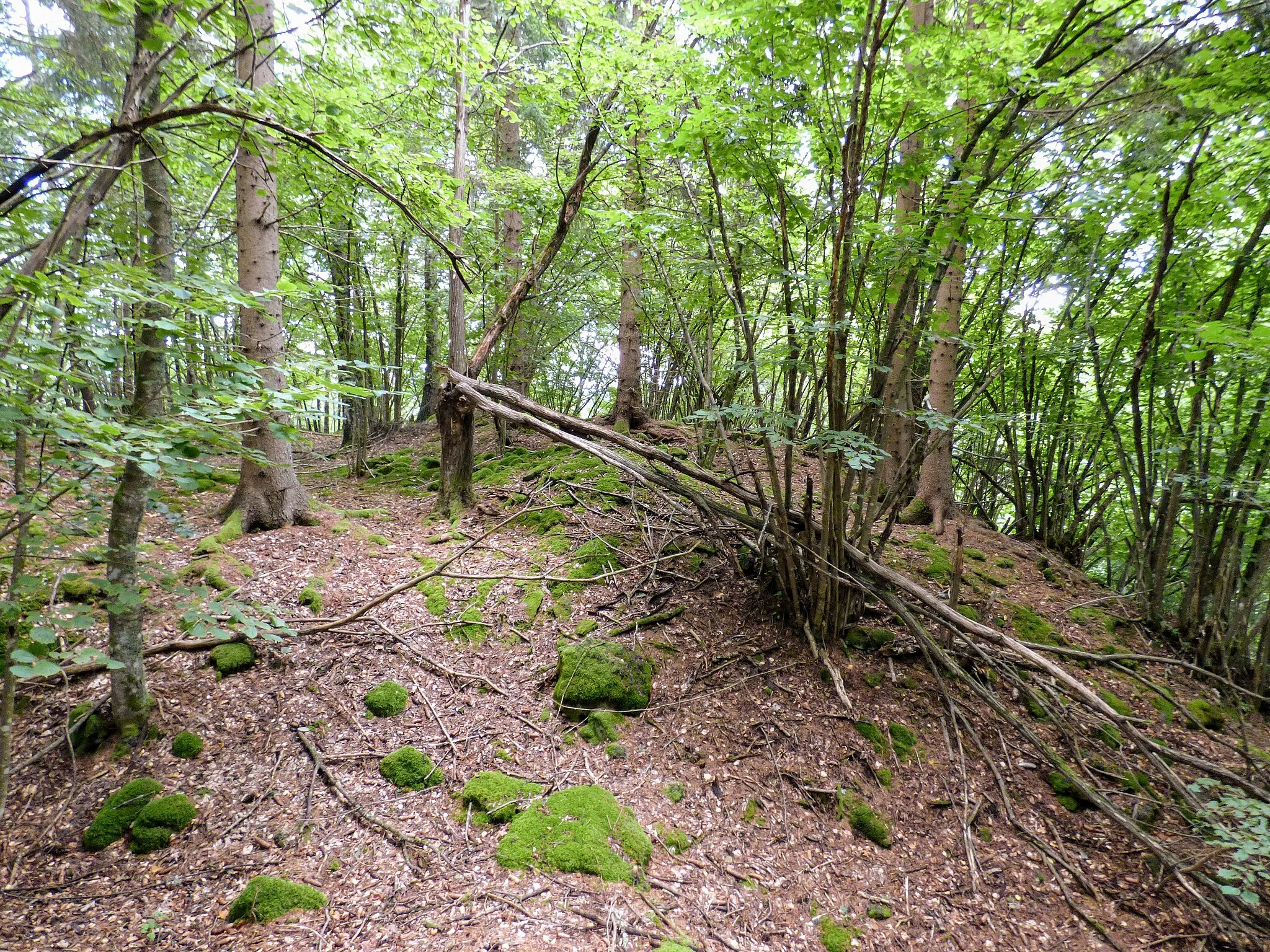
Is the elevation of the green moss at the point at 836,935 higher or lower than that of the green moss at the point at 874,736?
lower

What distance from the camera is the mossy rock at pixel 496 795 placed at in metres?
2.95

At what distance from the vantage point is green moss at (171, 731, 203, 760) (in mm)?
2934

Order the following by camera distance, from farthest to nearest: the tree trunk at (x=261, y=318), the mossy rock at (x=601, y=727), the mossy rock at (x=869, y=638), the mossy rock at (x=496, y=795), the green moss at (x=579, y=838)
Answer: the tree trunk at (x=261, y=318), the mossy rock at (x=869, y=638), the mossy rock at (x=601, y=727), the mossy rock at (x=496, y=795), the green moss at (x=579, y=838)

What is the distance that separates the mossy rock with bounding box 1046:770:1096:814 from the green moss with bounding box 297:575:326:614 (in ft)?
17.8

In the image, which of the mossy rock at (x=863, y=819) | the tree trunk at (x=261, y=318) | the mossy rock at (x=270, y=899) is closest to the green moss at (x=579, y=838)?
the mossy rock at (x=270, y=899)

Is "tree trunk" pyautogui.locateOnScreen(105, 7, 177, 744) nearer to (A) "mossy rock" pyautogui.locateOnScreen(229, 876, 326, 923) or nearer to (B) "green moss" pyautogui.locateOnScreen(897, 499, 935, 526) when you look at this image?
(A) "mossy rock" pyautogui.locateOnScreen(229, 876, 326, 923)

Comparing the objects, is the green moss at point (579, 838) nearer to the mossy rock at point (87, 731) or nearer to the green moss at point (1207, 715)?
the mossy rock at point (87, 731)

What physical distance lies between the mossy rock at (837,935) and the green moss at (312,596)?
392cm

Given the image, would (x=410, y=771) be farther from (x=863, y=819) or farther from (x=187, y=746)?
(x=863, y=819)

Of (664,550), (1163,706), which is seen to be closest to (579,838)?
(664,550)

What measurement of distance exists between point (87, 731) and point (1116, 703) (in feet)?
22.8

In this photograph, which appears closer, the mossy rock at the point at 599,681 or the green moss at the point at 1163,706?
the mossy rock at the point at 599,681

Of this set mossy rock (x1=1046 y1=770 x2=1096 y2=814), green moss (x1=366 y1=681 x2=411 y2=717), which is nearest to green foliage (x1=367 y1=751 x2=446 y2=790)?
green moss (x1=366 y1=681 x2=411 y2=717)

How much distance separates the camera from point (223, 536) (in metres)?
4.62
